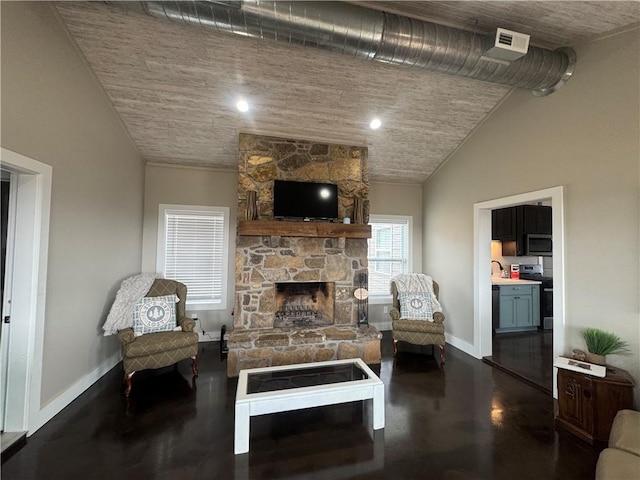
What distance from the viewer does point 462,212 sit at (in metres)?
4.20

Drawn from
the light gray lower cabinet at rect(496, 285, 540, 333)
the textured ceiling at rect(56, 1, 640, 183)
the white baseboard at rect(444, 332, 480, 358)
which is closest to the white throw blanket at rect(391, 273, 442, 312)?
the white baseboard at rect(444, 332, 480, 358)

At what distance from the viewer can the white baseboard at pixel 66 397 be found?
225 cm

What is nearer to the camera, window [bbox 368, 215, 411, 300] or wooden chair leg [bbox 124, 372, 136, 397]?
wooden chair leg [bbox 124, 372, 136, 397]

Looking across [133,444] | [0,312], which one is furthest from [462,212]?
[0,312]

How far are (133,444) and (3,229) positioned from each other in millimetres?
1985

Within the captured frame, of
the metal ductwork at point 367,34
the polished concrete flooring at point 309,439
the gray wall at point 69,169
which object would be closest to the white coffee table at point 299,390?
the polished concrete flooring at point 309,439

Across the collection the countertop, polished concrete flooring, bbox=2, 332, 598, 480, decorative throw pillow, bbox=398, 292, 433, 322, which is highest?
the countertop

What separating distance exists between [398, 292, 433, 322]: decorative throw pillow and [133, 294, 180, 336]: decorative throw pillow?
121 inches

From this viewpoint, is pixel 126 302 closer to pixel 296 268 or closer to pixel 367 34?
pixel 296 268

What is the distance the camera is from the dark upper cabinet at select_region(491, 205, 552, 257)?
5379mm

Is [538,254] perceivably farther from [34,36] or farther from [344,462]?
[34,36]

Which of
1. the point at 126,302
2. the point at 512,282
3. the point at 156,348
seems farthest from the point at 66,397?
the point at 512,282

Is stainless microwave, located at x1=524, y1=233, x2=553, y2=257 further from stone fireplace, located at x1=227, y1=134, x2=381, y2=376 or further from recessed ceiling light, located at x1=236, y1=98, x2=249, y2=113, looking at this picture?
recessed ceiling light, located at x1=236, y1=98, x2=249, y2=113

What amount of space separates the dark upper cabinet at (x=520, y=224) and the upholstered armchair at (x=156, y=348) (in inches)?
219
